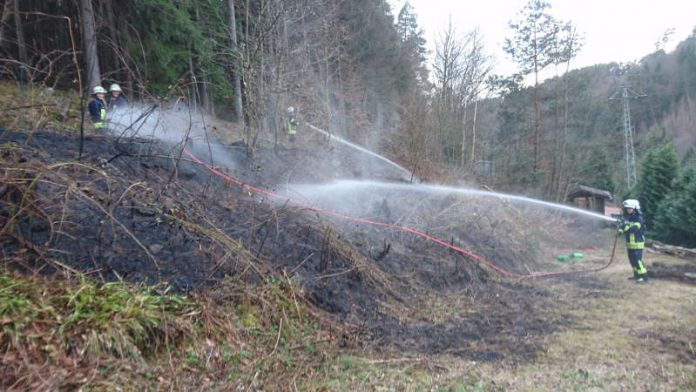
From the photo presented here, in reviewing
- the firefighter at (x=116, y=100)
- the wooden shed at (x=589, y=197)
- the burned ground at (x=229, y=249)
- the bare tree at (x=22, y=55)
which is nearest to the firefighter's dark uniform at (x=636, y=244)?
the burned ground at (x=229, y=249)

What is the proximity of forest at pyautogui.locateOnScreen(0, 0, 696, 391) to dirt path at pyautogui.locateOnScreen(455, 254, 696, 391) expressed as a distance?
35mm

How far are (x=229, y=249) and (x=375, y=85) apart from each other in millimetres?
23128

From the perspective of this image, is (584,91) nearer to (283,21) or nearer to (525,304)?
(283,21)

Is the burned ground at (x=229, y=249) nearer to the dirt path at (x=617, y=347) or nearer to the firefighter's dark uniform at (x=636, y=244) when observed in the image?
the dirt path at (x=617, y=347)

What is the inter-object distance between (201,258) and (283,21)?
854cm

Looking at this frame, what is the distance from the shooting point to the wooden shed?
23.4m

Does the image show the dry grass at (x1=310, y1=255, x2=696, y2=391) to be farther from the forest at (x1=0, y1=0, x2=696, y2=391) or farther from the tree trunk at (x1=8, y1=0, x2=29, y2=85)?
the tree trunk at (x1=8, y1=0, x2=29, y2=85)

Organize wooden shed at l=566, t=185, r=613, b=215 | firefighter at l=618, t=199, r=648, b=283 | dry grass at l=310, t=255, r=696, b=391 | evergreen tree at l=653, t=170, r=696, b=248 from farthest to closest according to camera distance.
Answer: wooden shed at l=566, t=185, r=613, b=215 < evergreen tree at l=653, t=170, r=696, b=248 < firefighter at l=618, t=199, r=648, b=283 < dry grass at l=310, t=255, r=696, b=391

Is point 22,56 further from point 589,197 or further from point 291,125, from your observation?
point 589,197

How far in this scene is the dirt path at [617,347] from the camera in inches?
164

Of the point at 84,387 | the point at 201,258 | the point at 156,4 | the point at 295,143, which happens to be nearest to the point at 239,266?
the point at 201,258

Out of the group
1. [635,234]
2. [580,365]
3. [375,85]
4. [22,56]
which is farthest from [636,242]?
[375,85]

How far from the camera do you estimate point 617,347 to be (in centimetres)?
513

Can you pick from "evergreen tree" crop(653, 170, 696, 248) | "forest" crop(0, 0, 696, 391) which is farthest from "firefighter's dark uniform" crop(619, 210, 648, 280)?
"evergreen tree" crop(653, 170, 696, 248)
